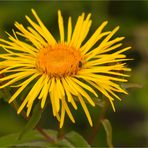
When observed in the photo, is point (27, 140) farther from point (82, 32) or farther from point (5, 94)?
point (82, 32)

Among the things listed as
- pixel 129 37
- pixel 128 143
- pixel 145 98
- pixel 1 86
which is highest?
pixel 129 37

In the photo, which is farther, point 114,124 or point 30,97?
point 114,124

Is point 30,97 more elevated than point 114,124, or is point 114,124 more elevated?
point 30,97

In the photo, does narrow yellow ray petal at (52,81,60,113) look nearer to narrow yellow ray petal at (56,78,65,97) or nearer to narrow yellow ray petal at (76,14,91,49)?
narrow yellow ray petal at (56,78,65,97)

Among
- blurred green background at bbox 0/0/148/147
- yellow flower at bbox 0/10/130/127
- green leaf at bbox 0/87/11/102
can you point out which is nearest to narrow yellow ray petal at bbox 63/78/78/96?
yellow flower at bbox 0/10/130/127

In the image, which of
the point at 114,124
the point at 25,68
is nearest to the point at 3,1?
the point at 114,124

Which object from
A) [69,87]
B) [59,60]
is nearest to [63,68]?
[59,60]

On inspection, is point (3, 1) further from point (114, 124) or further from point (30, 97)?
point (30, 97)

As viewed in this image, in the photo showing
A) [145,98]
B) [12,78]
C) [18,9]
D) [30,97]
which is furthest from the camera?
[18,9]
